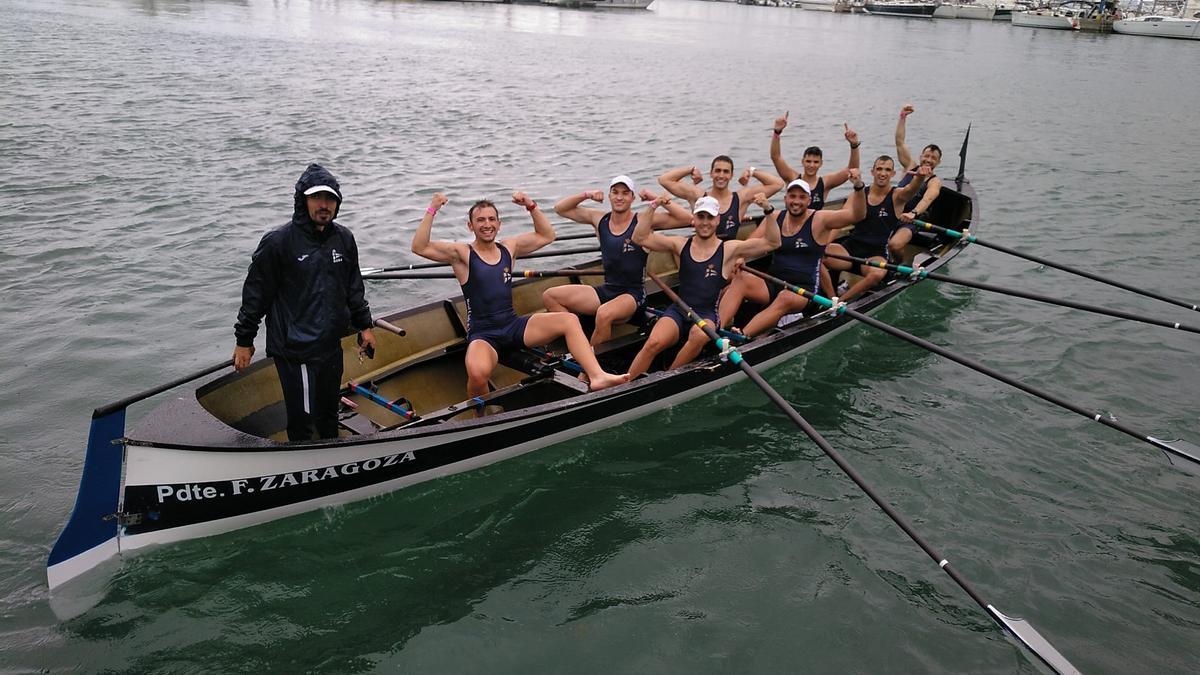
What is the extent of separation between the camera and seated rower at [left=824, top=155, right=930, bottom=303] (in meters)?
11.4

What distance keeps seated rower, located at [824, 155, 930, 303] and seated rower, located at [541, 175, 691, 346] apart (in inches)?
126

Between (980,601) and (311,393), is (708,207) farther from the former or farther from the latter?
(980,601)

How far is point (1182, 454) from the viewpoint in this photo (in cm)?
806

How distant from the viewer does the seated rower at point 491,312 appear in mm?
8180

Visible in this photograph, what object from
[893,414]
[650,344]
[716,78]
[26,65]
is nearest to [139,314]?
[650,344]

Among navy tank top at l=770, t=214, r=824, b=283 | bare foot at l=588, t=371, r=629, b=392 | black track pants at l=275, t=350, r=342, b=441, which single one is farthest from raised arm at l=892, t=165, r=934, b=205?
black track pants at l=275, t=350, r=342, b=441

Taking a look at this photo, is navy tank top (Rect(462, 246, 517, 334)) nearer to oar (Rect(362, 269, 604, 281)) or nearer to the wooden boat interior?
oar (Rect(362, 269, 604, 281))

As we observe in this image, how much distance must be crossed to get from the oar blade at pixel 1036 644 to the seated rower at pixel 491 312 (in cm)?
408

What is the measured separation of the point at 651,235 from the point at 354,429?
158 inches

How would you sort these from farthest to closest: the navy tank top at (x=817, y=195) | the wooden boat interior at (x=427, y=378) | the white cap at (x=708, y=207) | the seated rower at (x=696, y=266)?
the navy tank top at (x=817, y=195), the seated rower at (x=696, y=266), the white cap at (x=708, y=207), the wooden boat interior at (x=427, y=378)

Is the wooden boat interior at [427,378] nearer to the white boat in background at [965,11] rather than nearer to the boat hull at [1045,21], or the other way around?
the boat hull at [1045,21]

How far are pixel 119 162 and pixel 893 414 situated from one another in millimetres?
17851

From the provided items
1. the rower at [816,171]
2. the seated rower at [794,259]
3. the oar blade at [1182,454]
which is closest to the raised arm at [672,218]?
the seated rower at [794,259]

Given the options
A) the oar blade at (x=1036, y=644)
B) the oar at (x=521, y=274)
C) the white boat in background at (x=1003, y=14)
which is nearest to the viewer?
the oar blade at (x=1036, y=644)
